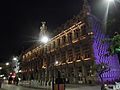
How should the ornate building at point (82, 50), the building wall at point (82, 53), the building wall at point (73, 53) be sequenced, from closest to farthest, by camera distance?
the building wall at point (82, 53)
the ornate building at point (82, 50)
the building wall at point (73, 53)

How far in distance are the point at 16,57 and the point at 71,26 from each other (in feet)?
218

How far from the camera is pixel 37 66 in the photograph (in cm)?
7681

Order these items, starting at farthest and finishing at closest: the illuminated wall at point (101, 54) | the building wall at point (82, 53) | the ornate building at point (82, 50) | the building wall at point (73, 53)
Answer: the building wall at point (73, 53) < the ornate building at point (82, 50) < the building wall at point (82, 53) < the illuminated wall at point (101, 54)

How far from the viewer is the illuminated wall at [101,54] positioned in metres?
45.9

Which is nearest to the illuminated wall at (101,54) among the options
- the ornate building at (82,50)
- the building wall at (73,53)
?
the ornate building at (82,50)

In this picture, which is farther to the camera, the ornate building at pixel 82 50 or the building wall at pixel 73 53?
the building wall at pixel 73 53

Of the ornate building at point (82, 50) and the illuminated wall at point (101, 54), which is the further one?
the ornate building at point (82, 50)

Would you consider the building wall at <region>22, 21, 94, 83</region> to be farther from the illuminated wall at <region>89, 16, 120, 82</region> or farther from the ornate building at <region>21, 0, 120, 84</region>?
the illuminated wall at <region>89, 16, 120, 82</region>

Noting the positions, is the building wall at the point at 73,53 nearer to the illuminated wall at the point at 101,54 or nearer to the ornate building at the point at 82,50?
the ornate building at the point at 82,50

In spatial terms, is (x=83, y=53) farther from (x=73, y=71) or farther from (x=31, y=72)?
(x=31, y=72)

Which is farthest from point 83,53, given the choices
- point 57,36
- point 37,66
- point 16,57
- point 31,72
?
point 16,57

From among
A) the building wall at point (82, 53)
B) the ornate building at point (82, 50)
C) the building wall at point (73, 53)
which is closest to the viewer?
the building wall at point (82, 53)

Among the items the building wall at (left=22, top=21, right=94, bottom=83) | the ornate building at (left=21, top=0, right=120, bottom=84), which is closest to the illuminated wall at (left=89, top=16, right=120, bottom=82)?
the ornate building at (left=21, top=0, right=120, bottom=84)

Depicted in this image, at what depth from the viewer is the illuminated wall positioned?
45.9m
